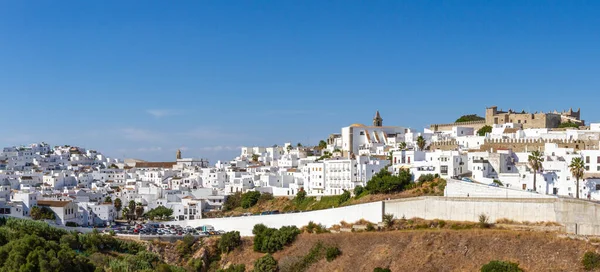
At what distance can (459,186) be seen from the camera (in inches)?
1505

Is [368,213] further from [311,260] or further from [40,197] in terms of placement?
[40,197]

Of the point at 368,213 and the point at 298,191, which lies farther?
the point at 298,191

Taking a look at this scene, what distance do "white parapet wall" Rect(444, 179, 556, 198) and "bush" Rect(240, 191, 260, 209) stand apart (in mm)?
20559

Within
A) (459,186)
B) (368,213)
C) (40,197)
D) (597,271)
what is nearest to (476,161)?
(459,186)

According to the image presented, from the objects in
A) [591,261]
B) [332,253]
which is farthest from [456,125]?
[591,261]

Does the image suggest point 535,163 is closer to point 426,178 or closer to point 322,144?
point 426,178

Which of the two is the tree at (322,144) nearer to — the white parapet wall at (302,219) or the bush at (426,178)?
the white parapet wall at (302,219)

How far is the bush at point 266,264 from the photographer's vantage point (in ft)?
121

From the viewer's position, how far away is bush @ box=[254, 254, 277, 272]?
121 ft

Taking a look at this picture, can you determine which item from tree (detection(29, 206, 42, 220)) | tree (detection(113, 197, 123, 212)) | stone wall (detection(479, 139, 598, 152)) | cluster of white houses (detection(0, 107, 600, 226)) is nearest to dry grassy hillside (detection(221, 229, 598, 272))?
cluster of white houses (detection(0, 107, 600, 226))

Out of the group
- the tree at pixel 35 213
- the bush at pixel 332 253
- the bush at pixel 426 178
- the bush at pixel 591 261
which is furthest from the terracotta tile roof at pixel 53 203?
the bush at pixel 591 261

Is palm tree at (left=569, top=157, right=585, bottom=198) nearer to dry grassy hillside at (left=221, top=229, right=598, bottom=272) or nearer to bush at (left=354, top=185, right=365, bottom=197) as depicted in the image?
dry grassy hillside at (left=221, top=229, right=598, bottom=272)

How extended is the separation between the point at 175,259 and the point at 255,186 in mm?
17198

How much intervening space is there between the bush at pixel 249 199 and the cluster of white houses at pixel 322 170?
1.72m
